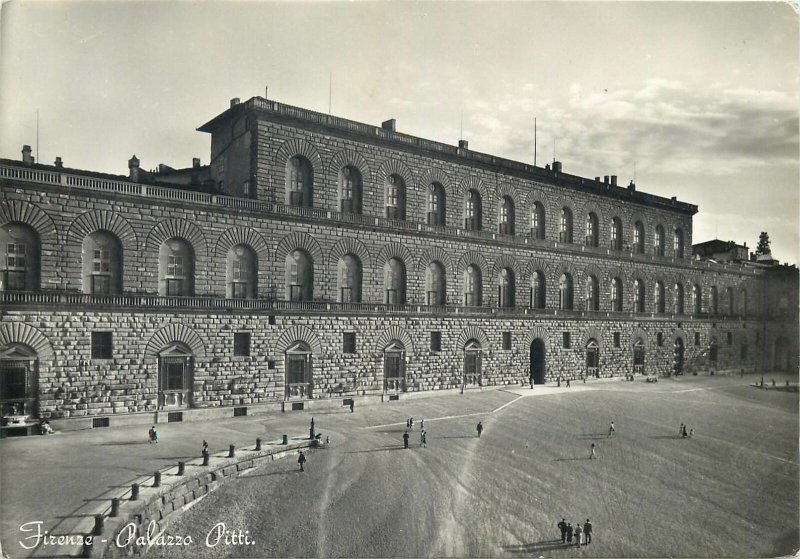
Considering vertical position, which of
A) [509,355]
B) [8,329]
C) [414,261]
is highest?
[414,261]

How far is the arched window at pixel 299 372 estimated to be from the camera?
3052cm

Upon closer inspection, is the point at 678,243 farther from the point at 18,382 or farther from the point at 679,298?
the point at 18,382

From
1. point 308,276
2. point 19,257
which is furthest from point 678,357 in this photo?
point 19,257

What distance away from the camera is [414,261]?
35.7 metres

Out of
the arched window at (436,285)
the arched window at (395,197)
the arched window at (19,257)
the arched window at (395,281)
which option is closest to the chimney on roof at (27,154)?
the arched window at (19,257)

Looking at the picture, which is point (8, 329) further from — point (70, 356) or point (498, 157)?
point (498, 157)

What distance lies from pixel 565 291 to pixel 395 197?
17071 millimetres

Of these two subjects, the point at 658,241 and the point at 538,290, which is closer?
the point at 538,290

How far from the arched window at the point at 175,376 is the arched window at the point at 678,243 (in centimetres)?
4467

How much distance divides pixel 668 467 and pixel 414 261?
18100 millimetres

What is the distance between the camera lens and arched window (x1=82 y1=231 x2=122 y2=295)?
25.3 metres

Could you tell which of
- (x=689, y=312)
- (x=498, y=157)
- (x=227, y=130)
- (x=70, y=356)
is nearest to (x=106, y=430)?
(x=70, y=356)

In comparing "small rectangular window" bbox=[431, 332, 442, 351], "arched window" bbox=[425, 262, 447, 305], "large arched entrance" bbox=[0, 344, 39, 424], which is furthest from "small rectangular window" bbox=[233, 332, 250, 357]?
"arched window" bbox=[425, 262, 447, 305]

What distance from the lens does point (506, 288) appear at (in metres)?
40.8
